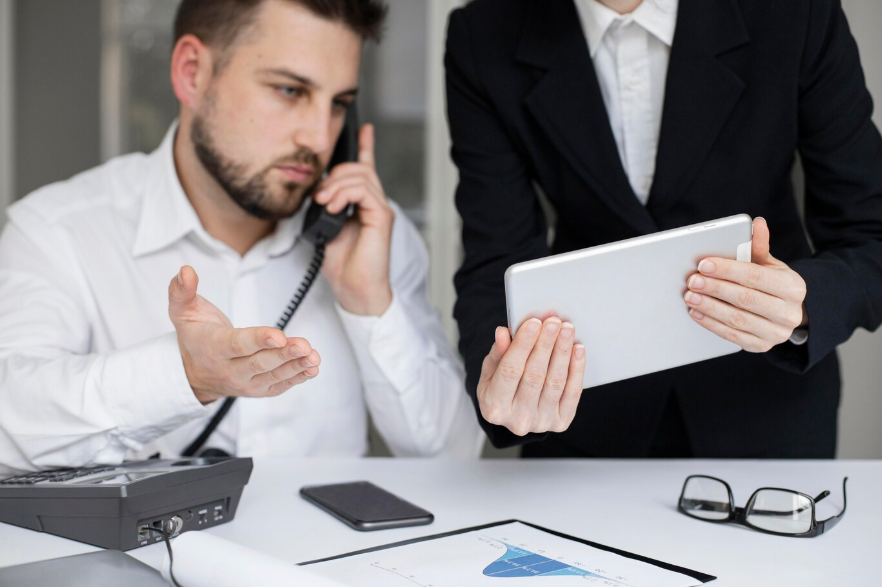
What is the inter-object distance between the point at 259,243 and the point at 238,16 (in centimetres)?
43

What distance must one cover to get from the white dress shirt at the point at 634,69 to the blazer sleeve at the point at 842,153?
205mm

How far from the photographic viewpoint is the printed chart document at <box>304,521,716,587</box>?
0.79m

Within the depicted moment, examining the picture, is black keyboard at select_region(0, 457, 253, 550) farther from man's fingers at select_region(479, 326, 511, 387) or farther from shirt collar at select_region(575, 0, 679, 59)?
shirt collar at select_region(575, 0, 679, 59)

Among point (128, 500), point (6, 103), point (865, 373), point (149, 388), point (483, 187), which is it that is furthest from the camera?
point (6, 103)

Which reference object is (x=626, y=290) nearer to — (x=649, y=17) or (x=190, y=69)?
(x=649, y=17)

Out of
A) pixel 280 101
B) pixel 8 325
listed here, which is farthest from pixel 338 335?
pixel 8 325

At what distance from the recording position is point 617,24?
4.23 ft

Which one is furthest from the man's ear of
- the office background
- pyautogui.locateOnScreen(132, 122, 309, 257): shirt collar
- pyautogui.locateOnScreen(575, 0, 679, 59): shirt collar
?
the office background

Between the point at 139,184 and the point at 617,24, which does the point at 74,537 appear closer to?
the point at 139,184

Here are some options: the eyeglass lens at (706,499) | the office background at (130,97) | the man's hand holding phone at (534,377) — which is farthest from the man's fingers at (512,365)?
the office background at (130,97)

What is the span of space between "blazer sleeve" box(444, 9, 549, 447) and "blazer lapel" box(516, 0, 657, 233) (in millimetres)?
96

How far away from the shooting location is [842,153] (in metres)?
1.23

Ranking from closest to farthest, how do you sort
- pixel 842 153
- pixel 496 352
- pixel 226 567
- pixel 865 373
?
pixel 226 567, pixel 496 352, pixel 842 153, pixel 865 373

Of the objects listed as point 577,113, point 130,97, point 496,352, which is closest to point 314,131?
point 577,113
